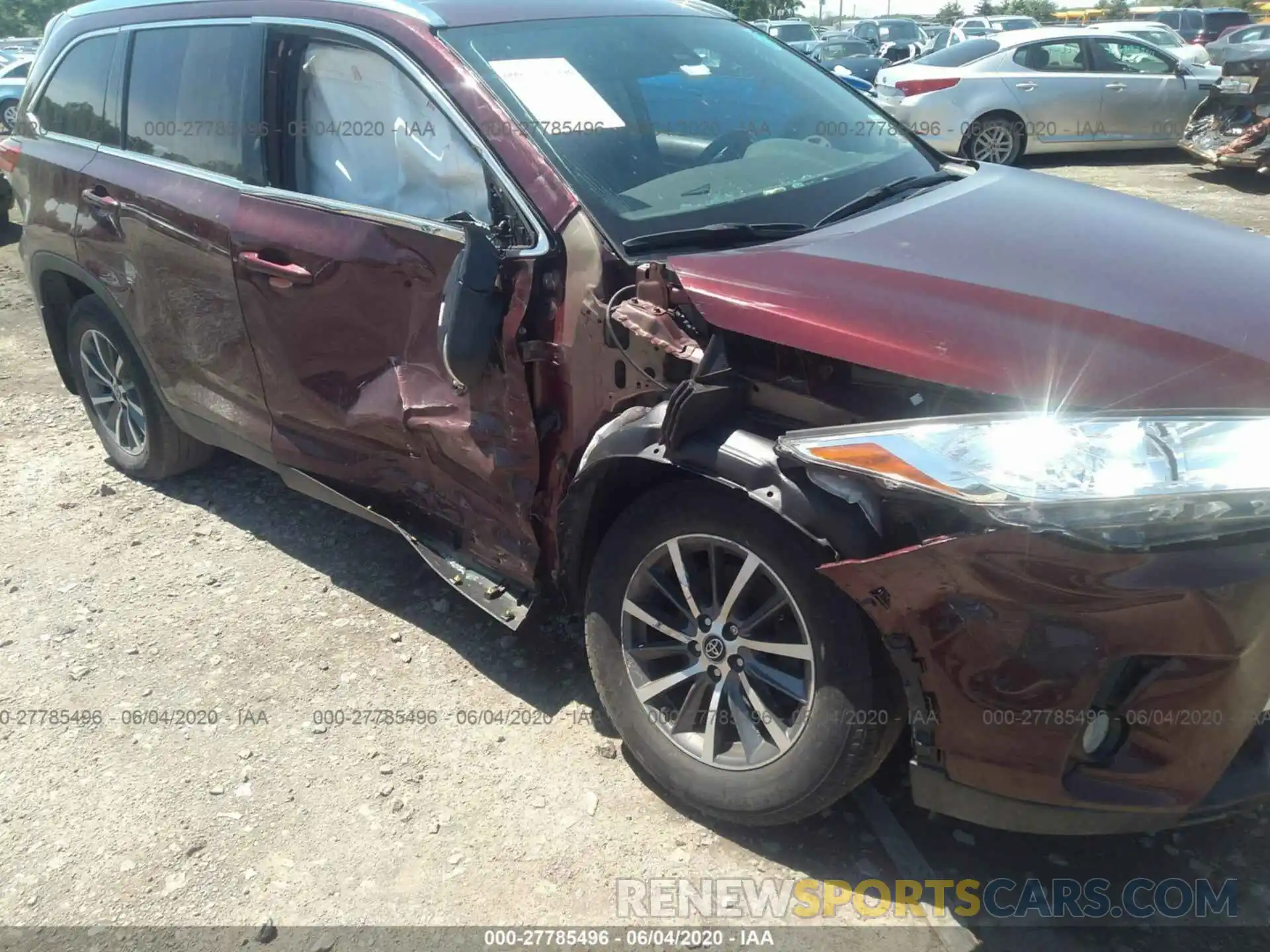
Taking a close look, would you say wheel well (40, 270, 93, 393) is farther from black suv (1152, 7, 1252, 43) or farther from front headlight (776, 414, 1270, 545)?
black suv (1152, 7, 1252, 43)

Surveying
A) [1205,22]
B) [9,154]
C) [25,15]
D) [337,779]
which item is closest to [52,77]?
[9,154]

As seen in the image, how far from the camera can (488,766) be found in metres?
2.86

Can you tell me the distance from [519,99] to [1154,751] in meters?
2.14

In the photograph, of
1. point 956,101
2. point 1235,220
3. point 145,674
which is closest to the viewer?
point 145,674

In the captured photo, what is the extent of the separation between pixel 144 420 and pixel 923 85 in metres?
10.3

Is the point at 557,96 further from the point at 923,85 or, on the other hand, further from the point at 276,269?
the point at 923,85

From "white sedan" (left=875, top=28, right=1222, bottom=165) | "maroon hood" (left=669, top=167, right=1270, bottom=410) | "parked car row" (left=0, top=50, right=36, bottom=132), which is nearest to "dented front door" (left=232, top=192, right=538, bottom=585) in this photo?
"maroon hood" (left=669, top=167, right=1270, bottom=410)

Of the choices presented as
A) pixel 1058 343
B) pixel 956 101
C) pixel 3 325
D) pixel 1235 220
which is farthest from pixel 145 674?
pixel 956 101

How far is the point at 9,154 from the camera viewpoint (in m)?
4.56

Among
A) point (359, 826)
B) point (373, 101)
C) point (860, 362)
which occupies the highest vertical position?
point (373, 101)

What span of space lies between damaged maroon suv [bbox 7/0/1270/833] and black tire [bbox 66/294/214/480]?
262 millimetres

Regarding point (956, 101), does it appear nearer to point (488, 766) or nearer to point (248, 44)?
point (248, 44)

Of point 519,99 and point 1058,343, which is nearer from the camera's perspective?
point 1058,343

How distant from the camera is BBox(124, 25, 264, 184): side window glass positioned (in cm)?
338
